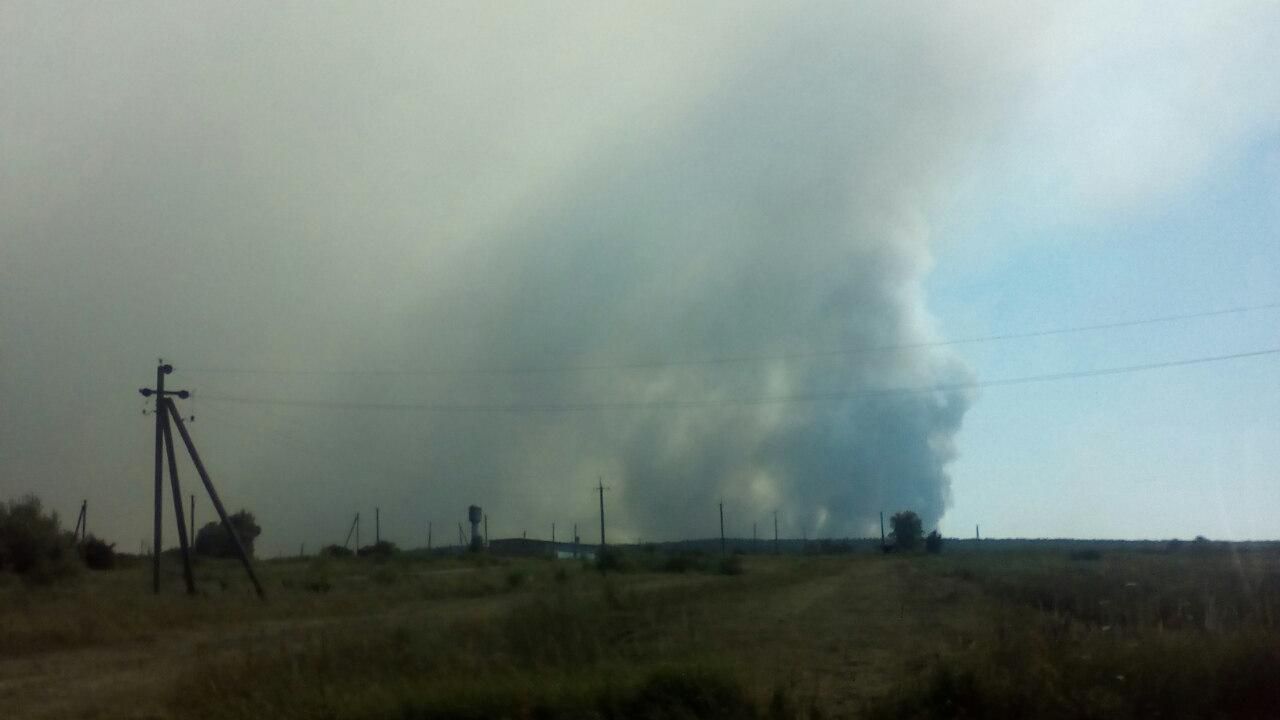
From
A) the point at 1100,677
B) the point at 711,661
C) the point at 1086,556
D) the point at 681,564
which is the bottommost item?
the point at 1086,556

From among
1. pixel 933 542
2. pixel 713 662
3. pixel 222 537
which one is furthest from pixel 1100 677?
pixel 933 542

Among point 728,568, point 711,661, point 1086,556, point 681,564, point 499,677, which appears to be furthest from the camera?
point 681,564

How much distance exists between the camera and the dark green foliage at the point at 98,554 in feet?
263

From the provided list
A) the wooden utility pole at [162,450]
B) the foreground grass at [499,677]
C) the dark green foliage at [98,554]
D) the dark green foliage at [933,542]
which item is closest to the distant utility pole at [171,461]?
the wooden utility pole at [162,450]

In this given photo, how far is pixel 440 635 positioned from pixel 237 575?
4319cm

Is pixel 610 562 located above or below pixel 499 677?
below

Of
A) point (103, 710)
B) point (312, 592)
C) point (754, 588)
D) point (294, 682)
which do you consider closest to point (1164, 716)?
point (294, 682)

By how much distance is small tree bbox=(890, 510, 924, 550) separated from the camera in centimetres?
15374

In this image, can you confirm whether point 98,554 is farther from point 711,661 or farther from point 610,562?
point 711,661

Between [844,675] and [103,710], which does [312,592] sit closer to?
[103,710]

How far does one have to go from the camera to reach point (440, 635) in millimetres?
19828

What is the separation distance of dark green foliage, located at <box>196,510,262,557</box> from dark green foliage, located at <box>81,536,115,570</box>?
1435 centimetres

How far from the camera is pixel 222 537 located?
343 feet

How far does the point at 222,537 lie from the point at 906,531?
307 feet
